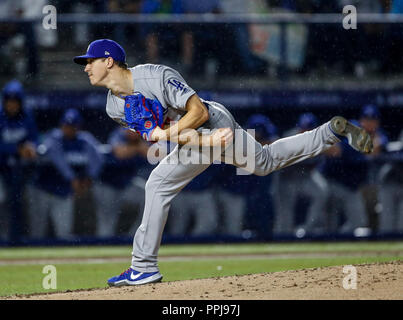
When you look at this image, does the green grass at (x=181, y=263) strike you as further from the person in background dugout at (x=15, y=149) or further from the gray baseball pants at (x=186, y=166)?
the gray baseball pants at (x=186, y=166)

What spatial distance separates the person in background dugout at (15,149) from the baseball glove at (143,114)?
446 cm

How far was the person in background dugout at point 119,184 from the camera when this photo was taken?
10.5 metres

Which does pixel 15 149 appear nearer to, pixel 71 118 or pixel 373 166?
pixel 71 118

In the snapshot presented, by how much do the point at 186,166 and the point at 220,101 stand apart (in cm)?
532

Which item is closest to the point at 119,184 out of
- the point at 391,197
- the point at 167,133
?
the point at 391,197

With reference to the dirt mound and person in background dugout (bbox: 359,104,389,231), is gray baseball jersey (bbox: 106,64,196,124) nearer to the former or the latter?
the dirt mound

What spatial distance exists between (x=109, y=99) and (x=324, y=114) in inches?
231

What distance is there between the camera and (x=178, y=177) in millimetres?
6488

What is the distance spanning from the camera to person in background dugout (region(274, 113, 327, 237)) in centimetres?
1071

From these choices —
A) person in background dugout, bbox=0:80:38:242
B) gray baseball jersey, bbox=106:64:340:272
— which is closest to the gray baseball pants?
gray baseball jersey, bbox=106:64:340:272

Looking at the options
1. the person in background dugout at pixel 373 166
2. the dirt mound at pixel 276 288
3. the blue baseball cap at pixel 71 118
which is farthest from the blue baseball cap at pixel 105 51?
the person in background dugout at pixel 373 166

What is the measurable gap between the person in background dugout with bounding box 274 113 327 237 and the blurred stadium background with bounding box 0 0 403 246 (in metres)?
0.01

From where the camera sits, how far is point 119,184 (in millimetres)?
10680
